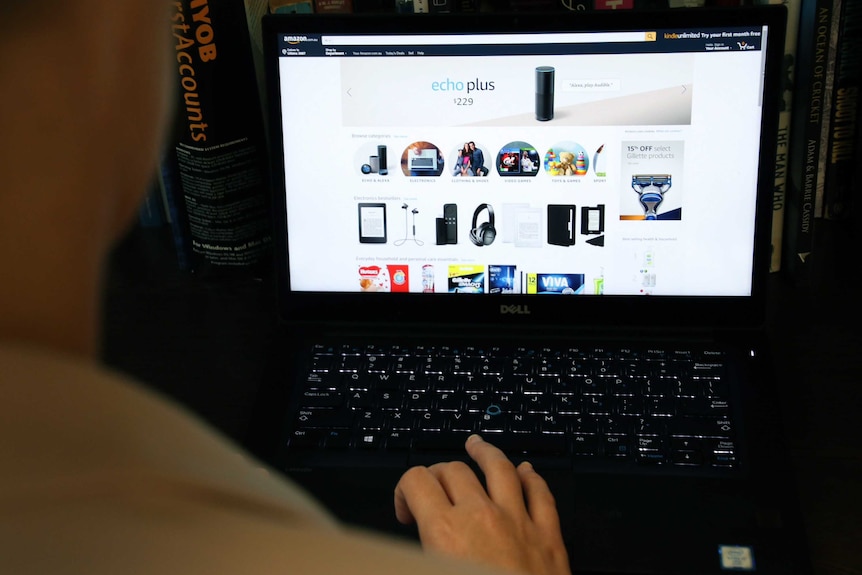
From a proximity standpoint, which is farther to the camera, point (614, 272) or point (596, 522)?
point (614, 272)

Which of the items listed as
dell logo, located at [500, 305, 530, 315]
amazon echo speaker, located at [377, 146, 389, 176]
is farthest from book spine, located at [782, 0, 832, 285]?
amazon echo speaker, located at [377, 146, 389, 176]

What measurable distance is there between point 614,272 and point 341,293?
283 mm

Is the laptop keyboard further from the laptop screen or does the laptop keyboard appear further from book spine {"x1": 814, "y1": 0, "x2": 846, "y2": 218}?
book spine {"x1": 814, "y1": 0, "x2": 846, "y2": 218}

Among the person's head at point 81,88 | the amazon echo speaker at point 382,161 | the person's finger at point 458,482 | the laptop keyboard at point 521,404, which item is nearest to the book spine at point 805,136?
the laptop keyboard at point 521,404

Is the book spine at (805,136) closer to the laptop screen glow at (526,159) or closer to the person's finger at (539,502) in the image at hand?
the laptop screen glow at (526,159)

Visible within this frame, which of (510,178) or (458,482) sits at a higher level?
(510,178)

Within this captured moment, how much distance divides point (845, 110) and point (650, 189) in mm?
305

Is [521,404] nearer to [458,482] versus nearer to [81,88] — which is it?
[458,482]

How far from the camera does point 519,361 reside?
2.99ft

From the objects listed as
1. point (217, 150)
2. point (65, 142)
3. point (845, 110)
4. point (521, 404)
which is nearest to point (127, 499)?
point (65, 142)

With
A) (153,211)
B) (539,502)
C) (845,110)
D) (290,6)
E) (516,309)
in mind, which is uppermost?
(290,6)

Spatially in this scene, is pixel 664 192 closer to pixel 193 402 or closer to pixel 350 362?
pixel 350 362

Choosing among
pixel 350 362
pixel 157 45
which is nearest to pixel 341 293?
pixel 350 362

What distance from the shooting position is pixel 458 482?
0.68 meters
